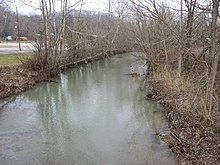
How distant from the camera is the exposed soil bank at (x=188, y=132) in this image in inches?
235

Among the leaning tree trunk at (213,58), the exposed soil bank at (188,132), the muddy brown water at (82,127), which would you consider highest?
the leaning tree trunk at (213,58)

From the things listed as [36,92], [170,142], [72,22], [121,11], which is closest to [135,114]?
[170,142]

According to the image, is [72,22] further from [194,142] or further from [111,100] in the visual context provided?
[194,142]

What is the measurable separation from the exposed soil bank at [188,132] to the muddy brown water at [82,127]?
1.03 feet

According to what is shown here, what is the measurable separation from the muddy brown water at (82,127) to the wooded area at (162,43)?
1.09 meters

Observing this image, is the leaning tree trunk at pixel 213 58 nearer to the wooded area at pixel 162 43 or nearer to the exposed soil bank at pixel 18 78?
the wooded area at pixel 162 43

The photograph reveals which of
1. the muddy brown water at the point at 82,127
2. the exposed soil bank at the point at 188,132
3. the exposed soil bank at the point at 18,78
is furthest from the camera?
the exposed soil bank at the point at 18,78

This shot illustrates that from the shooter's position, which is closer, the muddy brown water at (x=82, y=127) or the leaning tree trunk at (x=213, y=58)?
the leaning tree trunk at (x=213, y=58)

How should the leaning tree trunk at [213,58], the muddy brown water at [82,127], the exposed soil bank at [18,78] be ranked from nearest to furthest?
1. the leaning tree trunk at [213,58]
2. the muddy brown water at [82,127]
3. the exposed soil bank at [18,78]

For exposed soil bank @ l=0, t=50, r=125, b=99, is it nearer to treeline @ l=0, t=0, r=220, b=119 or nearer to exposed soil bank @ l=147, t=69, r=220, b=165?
treeline @ l=0, t=0, r=220, b=119

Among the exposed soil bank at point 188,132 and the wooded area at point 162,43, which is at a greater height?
the wooded area at point 162,43

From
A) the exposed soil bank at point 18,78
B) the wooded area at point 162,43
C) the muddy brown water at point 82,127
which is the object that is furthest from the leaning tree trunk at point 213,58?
the exposed soil bank at point 18,78

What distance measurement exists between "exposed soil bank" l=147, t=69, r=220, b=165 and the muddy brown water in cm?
31

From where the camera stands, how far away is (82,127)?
29.4ft
